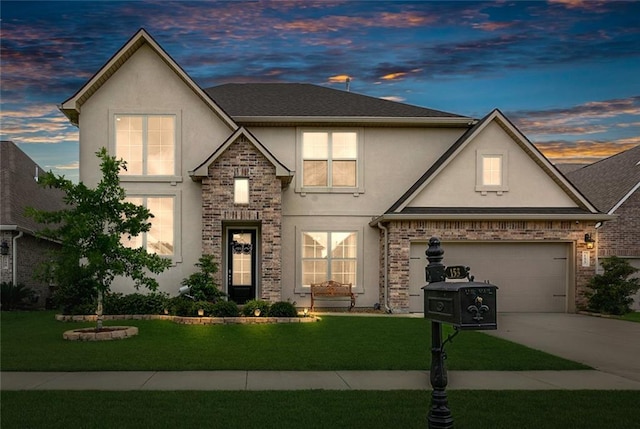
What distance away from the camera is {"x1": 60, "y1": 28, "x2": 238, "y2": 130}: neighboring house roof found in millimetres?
19781

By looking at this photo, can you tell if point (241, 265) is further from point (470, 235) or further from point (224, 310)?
point (470, 235)

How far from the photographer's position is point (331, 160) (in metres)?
21.6

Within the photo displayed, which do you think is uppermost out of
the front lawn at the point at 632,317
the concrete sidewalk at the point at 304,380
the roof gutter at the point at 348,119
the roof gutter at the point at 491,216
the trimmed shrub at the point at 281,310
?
the roof gutter at the point at 348,119

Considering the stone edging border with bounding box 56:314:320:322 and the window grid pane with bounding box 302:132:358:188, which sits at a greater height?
the window grid pane with bounding box 302:132:358:188

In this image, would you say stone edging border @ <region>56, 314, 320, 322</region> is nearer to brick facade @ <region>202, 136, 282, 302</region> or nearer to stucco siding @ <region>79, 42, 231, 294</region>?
brick facade @ <region>202, 136, 282, 302</region>

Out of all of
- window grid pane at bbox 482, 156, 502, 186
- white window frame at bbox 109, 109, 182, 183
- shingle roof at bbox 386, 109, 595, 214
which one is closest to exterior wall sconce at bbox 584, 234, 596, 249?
shingle roof at bbox 386, 109, 595, 214

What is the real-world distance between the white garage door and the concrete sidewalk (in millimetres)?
10554

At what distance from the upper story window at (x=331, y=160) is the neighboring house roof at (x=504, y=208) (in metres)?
2.10

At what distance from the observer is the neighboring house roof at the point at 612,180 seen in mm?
25531

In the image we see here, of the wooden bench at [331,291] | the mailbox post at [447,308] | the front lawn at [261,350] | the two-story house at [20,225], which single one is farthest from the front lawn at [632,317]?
the two-story house at [20,225]

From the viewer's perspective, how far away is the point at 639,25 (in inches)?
691

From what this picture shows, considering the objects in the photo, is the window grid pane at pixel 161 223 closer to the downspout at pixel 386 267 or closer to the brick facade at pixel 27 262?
the brick facade at pixel 27 262
